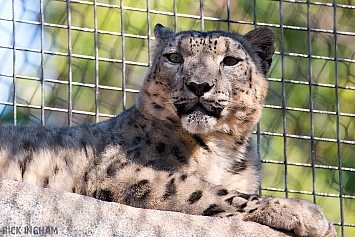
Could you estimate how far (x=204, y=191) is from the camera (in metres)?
3.64

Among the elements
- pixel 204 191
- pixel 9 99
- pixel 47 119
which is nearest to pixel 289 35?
pixel 47 119

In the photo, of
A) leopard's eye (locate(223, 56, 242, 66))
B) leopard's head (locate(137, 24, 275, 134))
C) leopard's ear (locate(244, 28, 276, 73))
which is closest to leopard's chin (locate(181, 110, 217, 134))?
leopard's head (locate(137, 24, 275, 134))

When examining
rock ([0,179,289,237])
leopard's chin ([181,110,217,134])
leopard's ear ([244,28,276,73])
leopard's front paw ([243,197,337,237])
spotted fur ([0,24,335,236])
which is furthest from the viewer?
leopard's ear ([244,28,276,73])

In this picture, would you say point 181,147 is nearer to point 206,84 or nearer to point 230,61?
point 206,84

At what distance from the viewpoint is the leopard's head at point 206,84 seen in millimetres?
3941

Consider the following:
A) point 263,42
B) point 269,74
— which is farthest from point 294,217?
point 269,74

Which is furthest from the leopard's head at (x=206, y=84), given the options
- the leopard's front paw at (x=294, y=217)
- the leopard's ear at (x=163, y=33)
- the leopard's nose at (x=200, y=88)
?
the leopard's front paw at (x=294, y=217)

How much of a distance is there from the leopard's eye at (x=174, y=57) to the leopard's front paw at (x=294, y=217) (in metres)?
1.02

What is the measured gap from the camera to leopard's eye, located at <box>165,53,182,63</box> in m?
4.26

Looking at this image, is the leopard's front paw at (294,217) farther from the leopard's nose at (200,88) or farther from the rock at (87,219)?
the leopard's nose at (200,88)

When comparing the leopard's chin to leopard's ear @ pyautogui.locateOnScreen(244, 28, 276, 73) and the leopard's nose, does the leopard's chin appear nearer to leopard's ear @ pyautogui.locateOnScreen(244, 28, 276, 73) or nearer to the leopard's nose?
the leopard's nose

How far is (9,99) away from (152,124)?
1.40 metres

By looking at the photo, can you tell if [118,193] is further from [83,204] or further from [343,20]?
[343,20]

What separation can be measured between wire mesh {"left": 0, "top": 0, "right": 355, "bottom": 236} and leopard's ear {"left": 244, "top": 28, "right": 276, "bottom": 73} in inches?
21.8
